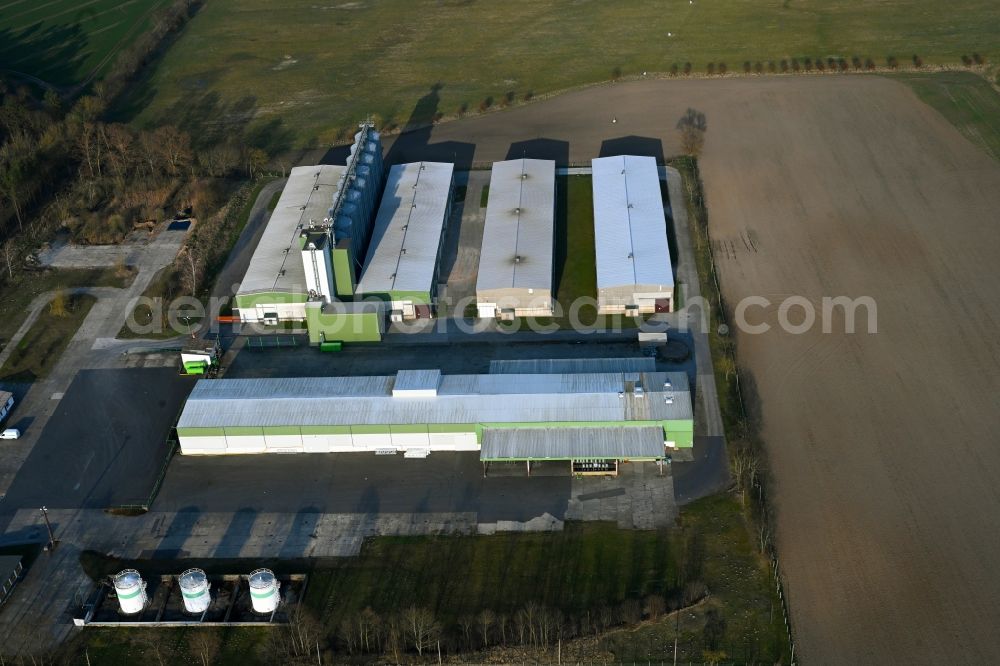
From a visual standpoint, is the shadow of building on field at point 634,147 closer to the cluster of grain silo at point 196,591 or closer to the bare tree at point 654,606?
the bare tree at point 654,606

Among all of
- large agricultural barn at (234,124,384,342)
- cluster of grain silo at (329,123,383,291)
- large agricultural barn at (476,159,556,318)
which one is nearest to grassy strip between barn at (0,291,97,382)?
large agricultural barn at (234,124,384,342)

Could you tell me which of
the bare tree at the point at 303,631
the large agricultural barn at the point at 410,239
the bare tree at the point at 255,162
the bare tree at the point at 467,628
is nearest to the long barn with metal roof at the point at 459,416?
the large agricultural barn at the point at 410,239

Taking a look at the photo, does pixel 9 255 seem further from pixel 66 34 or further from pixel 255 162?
pixel 66 34

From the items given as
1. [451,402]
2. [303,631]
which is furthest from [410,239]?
[303,631]

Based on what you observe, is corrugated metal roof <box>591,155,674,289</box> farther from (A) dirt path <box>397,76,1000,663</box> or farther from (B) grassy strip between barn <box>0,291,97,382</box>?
(B) grassy strip between barn <box>0,291,97,382</box>

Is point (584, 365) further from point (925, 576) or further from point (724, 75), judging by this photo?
point (724, 75)
